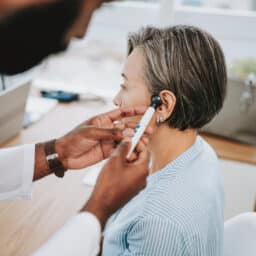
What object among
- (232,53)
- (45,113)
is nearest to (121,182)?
(45,113)

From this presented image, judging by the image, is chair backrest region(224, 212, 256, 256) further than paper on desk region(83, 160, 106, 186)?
No

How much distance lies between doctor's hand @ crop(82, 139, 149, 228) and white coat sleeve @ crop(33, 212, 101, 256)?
2 cm

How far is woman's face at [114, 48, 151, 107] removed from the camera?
1.09m

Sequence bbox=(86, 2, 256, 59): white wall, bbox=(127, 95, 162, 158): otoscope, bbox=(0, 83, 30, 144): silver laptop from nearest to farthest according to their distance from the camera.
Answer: bbox=(127, 95, 162, 158): otoscope, bbox=(0, 83, 30, 144): silver laptop, bbox=(86, 2, 256, 59): white wall

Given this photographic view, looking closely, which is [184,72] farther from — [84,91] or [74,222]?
[84,91]

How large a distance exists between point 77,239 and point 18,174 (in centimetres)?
43

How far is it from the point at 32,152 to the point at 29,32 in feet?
1.99

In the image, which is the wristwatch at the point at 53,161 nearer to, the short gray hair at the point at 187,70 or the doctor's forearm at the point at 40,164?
the doctor's forearm at the point at 40,164

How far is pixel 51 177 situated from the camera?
135cm

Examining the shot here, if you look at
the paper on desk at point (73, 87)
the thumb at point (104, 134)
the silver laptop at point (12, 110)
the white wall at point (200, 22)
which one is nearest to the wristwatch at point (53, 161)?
the thumb at point (104, 134)

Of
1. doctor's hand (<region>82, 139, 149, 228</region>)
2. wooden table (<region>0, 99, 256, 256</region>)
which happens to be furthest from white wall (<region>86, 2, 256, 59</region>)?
doctor's hand (<region>82, 139, 149, 228</region>)

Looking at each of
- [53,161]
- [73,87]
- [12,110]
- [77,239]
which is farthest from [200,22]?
[77,239]

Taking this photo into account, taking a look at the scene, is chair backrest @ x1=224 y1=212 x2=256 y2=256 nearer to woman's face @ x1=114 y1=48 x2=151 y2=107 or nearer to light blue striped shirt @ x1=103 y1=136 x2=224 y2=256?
light blue striped shirt @ x1=103 y1=136 x2=224 y2=256

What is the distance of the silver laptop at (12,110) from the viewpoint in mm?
1480
